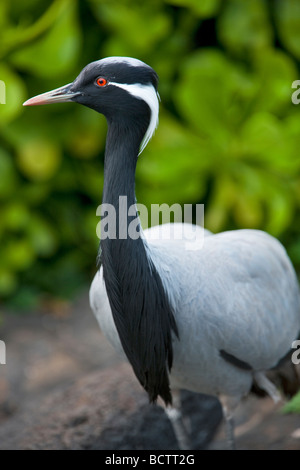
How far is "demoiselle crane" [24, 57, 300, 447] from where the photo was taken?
2250 millimetres

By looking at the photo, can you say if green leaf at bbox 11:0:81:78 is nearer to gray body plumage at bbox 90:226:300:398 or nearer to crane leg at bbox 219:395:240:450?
gray body plumage at bbox 90:226:300:398

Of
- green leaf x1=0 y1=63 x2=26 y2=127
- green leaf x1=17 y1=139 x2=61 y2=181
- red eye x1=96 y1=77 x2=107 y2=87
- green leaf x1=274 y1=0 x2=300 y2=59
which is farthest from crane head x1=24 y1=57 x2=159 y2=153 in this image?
green leaf x1=274 y1=0 x2=300 y2=59

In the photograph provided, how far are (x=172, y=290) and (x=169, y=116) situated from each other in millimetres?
2392

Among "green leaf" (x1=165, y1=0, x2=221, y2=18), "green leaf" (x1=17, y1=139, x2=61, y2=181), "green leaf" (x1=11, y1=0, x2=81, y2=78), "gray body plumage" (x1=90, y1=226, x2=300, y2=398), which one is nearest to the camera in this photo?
"gray body plumage" (x1=90, y1=226, x2=300, y2=398)

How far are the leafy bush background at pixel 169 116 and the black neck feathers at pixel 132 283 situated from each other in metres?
2.11

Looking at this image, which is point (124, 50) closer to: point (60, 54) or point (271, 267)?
point (60, 54)

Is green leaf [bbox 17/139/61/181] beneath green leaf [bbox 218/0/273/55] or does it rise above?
beneath

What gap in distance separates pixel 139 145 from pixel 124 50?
230 cm

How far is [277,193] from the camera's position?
455 cm

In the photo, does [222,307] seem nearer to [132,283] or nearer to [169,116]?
[132,283]

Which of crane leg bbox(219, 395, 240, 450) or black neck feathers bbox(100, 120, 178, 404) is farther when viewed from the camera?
crane leg bbox(219, 395, 240, 450)

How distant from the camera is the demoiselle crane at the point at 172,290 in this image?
225cm

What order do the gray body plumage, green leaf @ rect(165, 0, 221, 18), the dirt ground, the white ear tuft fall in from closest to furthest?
the white ear tuft < the gray body plumage < the dirt ground < green leaf @ rect(165, 0, 221, 18)
